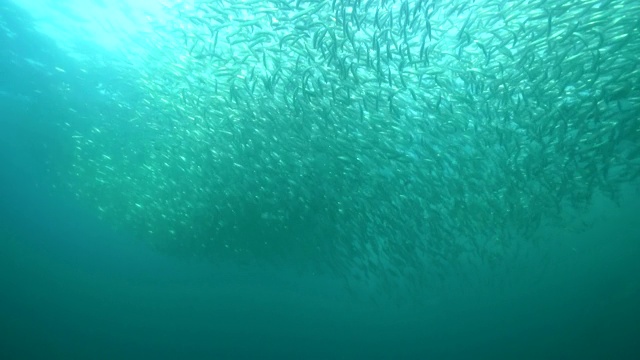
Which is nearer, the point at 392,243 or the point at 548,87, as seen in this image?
the point at 548,87

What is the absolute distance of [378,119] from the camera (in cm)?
907

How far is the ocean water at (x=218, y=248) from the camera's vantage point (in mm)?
11133

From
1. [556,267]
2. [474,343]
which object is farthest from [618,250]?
[474,343]

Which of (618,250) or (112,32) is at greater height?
(112,32)

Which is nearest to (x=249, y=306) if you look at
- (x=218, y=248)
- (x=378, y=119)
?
(x=218, y=248)

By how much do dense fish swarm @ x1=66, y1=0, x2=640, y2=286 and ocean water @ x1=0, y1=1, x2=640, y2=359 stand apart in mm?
136

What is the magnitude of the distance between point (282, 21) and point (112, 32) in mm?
5419

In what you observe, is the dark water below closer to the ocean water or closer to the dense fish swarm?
the ocean water

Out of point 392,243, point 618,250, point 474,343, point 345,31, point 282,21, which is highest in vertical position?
point 282,21

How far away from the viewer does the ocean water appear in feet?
36.5

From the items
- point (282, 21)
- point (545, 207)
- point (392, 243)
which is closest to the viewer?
point (282, 21)

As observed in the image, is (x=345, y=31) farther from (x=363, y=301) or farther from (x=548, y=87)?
(x=363, y=301)

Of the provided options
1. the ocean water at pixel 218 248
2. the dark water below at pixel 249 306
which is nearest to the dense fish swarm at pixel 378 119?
the ocean water at pixel 218 248

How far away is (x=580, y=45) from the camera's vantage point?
6.92 meters
